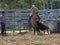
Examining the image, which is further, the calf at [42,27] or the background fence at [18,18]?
the background fence at [18,18]

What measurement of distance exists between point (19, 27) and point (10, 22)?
0.73 m

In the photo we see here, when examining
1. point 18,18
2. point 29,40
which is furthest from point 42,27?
point 29,40

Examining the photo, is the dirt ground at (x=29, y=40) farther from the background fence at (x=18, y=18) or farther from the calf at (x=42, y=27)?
the background fence at (x=18, y=18)

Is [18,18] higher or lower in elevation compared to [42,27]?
higher

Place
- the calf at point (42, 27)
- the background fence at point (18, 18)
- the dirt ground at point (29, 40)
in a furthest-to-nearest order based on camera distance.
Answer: the background fence at point (18, 18) → the calf at point (42, 27) → the dirt ground at point (29, 40)

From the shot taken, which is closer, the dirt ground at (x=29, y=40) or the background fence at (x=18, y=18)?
the dirt ground at (x=29, y=40)

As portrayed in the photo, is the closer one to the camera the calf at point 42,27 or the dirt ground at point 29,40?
the dirt ground at point 29,40

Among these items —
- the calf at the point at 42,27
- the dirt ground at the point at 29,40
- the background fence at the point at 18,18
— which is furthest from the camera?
the background fence at the point at 18,18

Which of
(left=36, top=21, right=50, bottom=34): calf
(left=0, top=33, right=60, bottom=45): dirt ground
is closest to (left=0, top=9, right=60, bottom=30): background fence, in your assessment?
(left=36, top=21, right=50, bottom=34): calf

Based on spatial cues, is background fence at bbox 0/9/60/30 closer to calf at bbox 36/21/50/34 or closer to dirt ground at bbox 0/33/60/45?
calf at bbox 36/21/50/34

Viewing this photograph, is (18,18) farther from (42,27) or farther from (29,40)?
(29,40)

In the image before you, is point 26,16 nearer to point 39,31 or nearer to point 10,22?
point 10,22

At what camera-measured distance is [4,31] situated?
16.6 meters

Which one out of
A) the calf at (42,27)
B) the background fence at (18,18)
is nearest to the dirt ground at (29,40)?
the calf at (42,27)
